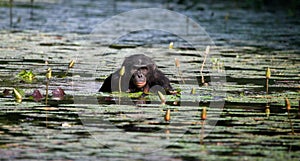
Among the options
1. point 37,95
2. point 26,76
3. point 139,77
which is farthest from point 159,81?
point 26,76

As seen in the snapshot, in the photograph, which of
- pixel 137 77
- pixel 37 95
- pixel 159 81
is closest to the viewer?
pixel 37 95

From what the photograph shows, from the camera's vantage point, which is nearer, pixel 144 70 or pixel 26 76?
pixel 144 70

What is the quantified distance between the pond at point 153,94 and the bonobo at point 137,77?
0.16 metres

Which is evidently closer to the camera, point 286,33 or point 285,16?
point 286,33

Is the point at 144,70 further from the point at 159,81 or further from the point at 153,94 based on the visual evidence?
the point at 153,94

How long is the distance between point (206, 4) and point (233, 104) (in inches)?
678

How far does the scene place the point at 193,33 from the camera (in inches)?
648

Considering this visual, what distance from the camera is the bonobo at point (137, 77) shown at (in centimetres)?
825

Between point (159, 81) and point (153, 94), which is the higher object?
point (159, 81)

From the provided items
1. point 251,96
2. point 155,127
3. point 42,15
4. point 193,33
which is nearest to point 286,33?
point 193,33

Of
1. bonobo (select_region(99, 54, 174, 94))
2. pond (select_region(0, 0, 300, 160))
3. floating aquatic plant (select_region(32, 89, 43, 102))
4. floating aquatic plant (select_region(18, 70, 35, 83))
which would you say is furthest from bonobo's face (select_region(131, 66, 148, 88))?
floating aquatic plant (select_region(18, 70, 35, 83))

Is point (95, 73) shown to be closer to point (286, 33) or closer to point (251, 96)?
point (251, 96)

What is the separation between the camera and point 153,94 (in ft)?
27.1

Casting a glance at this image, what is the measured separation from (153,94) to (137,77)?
267mm
